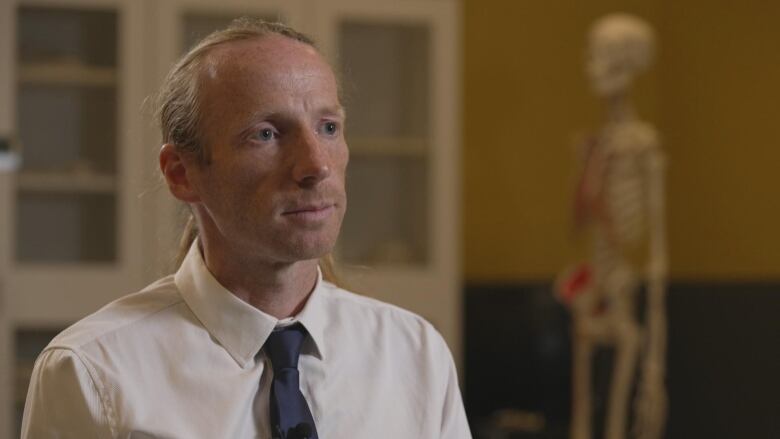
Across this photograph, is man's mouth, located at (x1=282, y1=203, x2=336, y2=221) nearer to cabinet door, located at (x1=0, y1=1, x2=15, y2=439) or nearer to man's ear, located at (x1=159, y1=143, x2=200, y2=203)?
man's ear, located at (x1=159, y1=143, x2=200, y2=203)

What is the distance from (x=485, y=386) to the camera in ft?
13.5

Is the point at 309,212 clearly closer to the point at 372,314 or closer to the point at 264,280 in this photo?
the point at 264,280

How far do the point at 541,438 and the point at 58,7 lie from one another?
1.85 meters

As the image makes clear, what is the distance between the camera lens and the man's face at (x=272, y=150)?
1344 mm

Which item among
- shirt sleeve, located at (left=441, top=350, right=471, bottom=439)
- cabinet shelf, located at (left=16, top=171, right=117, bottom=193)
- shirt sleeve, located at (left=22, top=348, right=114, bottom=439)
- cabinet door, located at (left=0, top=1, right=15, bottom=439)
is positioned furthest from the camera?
cabinet shelf, located at (left=16, top=171, right=117, bottom=193)

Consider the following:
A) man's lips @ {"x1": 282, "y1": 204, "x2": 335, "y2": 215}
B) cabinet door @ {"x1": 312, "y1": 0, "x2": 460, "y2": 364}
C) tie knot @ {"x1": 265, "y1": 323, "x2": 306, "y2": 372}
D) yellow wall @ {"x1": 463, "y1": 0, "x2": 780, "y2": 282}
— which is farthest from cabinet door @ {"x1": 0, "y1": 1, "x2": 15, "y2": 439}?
man's lips @ {"x1": 282, "y1": 204, "x2": 335, "y2": 215}

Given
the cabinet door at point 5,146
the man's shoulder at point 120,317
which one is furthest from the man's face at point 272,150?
the cabinet door at point 5,146

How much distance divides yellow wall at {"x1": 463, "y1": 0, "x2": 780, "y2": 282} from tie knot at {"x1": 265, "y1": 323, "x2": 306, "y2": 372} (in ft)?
9.40

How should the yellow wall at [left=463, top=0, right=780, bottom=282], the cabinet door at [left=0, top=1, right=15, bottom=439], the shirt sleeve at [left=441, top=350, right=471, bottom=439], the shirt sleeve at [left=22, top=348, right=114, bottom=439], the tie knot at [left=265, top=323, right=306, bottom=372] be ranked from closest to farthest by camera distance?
the shirt sleeve at [left=22, top=348, right=114, bottom=439], the tie knot at [left=265, top=323, right=306, bottom=372], the shirt sleeve at [left=441, top=350, right=471, bottom=439], the cabinet door at [left=0, top=1, right=15, bottom=439], the yellow wall at [left=463, top=0, right=780, bottom=282]

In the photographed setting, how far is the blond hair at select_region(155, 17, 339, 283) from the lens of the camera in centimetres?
142

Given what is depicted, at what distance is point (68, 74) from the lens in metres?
3.59

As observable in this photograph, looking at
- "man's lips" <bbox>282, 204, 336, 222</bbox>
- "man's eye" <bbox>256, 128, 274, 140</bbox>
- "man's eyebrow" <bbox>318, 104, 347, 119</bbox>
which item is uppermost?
"man's eyebrow" <bbox>318, 104, 347, 119</bbox>

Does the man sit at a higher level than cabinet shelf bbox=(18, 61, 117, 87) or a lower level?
lower

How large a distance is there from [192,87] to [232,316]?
261 mm
